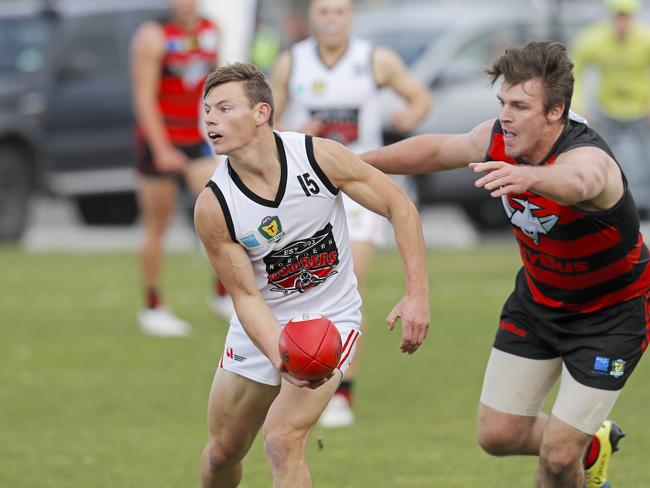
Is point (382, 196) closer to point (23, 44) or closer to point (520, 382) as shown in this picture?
point (520, 382)

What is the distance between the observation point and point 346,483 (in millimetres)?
7012

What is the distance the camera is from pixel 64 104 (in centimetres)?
1720

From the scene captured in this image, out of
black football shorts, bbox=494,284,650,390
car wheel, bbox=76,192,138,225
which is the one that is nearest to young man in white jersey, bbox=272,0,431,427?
black football shorts, bbox=494,284,650,390

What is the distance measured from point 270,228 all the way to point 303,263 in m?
0.25

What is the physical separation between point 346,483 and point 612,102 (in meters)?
9.06

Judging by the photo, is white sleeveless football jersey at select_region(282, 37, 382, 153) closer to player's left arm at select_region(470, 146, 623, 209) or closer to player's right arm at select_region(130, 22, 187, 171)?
player's right arm at select_region(130, 22, 187, 171)

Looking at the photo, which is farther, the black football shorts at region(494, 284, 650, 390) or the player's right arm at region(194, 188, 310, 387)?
the black football shorts at region(494, 284, 650, 390)

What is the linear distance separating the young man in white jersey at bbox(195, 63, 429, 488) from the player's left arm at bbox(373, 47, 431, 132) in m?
3.30

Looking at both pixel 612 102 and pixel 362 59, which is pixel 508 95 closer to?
pixel 362 59

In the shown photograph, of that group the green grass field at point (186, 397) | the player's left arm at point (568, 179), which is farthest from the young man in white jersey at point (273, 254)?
the green grass field at point (186, 397)

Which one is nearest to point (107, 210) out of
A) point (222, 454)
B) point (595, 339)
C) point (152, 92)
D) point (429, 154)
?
point (152, 92)

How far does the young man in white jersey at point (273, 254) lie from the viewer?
558cm

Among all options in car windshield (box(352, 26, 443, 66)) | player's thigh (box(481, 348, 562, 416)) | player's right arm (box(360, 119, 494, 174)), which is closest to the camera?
player's right arm (box(360, 119, 494, 174))

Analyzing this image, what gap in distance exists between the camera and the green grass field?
7.28m
